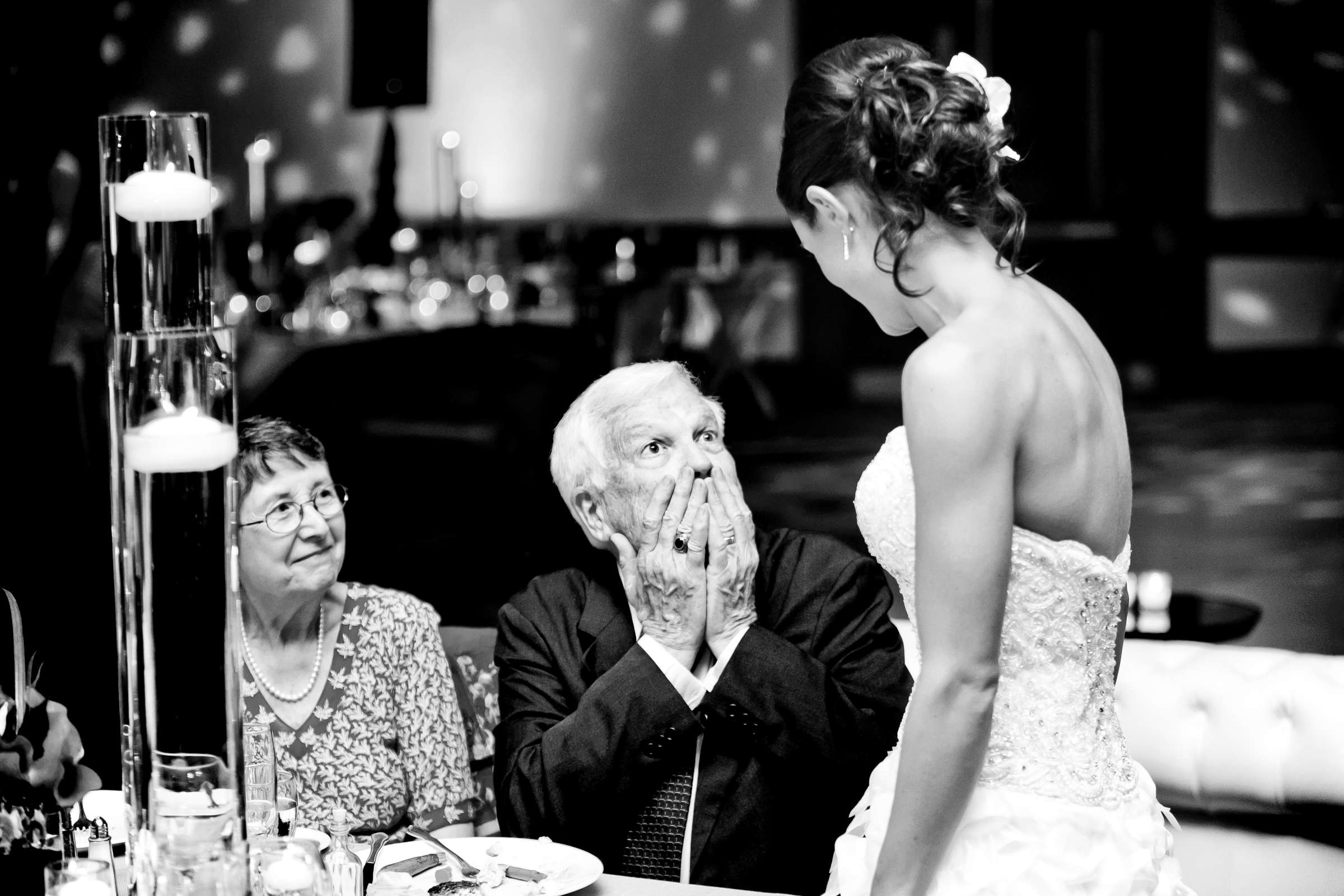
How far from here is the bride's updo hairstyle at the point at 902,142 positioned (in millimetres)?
1528

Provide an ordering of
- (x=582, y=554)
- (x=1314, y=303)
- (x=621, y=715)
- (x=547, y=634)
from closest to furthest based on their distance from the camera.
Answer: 1. (x=621, y=715)
2. (x=547, y=634)
3. (x=582, y=554)
4. (x=1314, y=303)

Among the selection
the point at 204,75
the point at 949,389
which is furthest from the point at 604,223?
the point at 949,389

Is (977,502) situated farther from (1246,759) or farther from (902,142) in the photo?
(1246,759)

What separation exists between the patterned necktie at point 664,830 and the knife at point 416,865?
0.42 metres

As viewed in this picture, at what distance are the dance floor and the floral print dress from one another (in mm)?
3937

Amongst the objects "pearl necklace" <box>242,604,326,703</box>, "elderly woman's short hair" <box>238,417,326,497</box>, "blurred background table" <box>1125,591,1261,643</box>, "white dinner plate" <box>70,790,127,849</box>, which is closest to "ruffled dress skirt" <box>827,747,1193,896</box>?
"white dinner plate" <box>70,790,127,849</box>

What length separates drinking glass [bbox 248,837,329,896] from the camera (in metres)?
1.48

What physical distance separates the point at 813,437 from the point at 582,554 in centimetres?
187

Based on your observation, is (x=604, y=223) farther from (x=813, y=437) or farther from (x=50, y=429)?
(x=50, y=429)

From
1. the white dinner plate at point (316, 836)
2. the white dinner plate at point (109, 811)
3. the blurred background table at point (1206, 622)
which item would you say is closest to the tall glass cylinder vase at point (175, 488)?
the white dinner plate at point (316, 836)

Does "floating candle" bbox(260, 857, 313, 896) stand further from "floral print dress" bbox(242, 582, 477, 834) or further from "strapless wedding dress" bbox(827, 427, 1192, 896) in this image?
"floral print dress" bbox(242, 582, 477, 834)

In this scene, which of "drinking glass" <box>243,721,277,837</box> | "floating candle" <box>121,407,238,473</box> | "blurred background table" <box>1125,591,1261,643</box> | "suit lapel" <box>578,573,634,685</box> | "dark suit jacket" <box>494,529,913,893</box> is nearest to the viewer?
"floating candle" <box>121,407,238,473</box>

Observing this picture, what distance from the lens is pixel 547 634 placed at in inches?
91.4

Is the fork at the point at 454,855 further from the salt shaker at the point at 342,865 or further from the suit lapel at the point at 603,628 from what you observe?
the suit lapel at the point at 603,628
